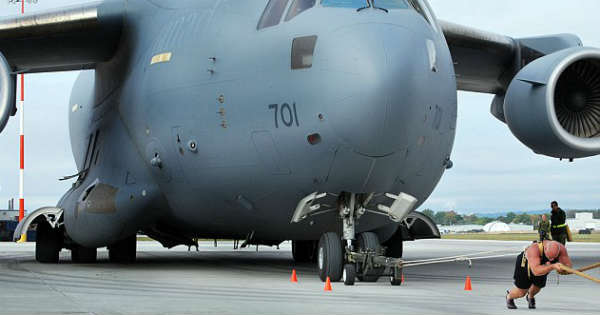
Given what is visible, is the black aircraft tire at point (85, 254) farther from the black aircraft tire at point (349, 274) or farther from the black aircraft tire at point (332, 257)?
the black aircraft tire at point (349, 274)

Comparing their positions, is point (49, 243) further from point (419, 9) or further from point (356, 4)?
point (419, 9)

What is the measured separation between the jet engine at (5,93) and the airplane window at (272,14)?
369 centimetres

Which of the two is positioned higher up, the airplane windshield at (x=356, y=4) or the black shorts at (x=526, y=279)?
the airplane windshield at (x=356, y=4)

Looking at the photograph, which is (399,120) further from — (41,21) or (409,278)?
(41,21)

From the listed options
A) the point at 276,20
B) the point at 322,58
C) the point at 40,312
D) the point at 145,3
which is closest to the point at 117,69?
the point at 145,3

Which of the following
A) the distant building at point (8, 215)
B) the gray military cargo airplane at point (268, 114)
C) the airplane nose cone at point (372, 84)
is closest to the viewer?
the airplane nose cone at point (372, 84)

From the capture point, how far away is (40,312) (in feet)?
21.1

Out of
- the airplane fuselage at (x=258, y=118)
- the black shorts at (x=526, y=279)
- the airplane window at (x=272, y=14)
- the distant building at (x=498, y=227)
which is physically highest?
the airplane window at (x=272, y=14)

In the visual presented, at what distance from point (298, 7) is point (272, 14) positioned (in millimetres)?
342

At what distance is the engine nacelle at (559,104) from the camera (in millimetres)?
12550

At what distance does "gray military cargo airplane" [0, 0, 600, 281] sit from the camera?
9359 millimetres

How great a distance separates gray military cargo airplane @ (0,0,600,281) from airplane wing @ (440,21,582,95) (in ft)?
0.16

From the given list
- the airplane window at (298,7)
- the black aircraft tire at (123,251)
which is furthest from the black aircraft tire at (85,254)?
the airplane window at (298,7)

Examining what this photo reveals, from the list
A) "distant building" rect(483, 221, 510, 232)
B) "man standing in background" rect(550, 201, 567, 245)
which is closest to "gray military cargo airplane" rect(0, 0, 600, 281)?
"man standing in background" rect(550, 201, 567, 245)
